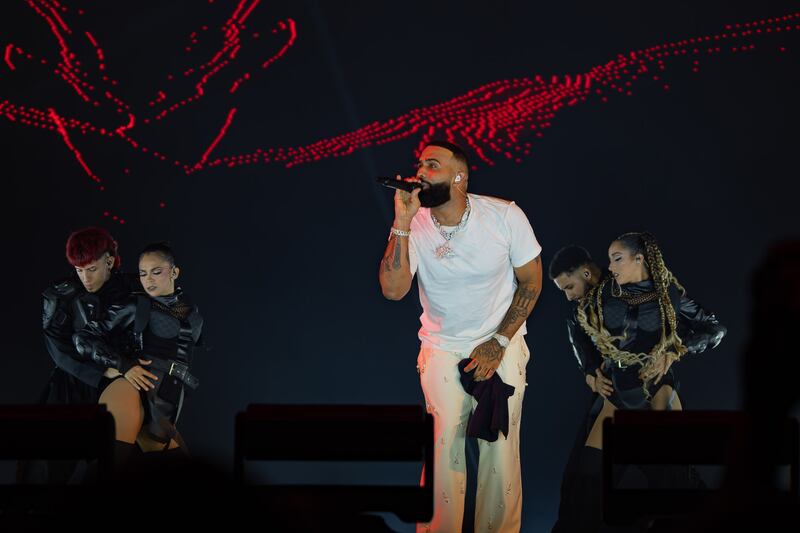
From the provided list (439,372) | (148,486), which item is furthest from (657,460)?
(148,486)

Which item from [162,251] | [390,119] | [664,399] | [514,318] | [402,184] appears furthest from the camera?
[390,119]

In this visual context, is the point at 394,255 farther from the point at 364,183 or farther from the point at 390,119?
the point at 390,119

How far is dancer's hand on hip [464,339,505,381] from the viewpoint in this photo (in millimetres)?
4277

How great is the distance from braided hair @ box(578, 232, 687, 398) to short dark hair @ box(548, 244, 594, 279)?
0.58 feet

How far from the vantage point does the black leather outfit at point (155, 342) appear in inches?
189

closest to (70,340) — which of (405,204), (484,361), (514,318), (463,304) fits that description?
(405,204)

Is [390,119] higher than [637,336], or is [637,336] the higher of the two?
[390,119]

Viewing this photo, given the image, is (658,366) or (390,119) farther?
(390,119)

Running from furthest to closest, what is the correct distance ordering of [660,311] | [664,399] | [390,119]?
[390,119] < [664,399] < [660,311]

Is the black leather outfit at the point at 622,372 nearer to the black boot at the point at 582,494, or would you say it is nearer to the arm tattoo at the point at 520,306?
the black boot at the point at 582,494

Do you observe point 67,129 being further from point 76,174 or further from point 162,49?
point 162,49

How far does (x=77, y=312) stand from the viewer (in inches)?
190

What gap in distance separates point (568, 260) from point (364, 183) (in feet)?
3.89

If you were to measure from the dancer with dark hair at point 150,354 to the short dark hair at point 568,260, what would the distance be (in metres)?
1.87
